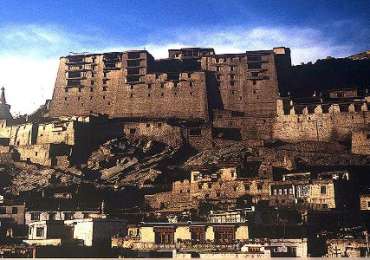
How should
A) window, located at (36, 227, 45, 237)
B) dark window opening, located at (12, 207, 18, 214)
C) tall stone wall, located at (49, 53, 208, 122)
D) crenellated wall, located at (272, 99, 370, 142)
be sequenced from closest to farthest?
1. window, located at (36, 227, 45, 237)
2. dark window opening, located at (12, 207, 18, 214)
3. crenellated wall, located at (272, 99, 370, 142)
4. tall stone wall, located at (49, 53, 208, 122)

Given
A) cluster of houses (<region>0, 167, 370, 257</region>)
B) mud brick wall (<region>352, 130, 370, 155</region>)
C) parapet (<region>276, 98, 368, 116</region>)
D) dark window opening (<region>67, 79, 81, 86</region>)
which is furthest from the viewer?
dark window opening (<region>67, 79, 81, 86</region>)

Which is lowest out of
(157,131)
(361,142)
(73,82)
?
(361,142)

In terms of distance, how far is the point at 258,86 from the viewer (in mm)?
50031

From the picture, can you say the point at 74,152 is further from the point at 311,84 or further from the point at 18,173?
the point at 311,84

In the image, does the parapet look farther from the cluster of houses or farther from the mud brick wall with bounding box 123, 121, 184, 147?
the cluster of houses

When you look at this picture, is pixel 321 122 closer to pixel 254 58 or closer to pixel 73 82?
pixel 254 58

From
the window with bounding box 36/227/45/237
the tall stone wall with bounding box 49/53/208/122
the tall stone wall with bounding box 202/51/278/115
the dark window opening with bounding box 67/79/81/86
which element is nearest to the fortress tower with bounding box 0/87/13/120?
the tall stone wall with bounding box 49/53/208/122

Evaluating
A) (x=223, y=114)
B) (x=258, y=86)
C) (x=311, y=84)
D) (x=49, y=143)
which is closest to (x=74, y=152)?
(x=49, y=143)

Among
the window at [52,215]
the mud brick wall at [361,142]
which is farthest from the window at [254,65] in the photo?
the window at [52,215]

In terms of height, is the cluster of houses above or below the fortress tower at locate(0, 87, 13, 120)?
below

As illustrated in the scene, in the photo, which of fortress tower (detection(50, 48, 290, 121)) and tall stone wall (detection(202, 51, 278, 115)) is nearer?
tall stone wall (detection(202, 51, 278, 115))

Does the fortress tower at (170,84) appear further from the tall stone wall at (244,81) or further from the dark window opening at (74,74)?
the dark window opening at (74,74)

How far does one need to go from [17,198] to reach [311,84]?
30.8 m

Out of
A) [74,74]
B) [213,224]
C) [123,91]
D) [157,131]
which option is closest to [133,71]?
[123,91]
